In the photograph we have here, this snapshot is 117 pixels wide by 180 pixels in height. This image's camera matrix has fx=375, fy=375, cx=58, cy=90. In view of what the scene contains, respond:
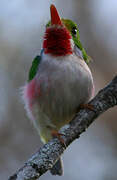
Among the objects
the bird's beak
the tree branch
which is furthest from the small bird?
the tree branch

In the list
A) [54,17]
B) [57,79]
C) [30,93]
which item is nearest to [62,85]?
[57,79]

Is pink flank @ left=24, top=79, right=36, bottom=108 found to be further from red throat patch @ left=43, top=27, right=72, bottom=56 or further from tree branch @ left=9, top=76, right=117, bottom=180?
tree branch @ left=9, top=76, right=117, bottom=180

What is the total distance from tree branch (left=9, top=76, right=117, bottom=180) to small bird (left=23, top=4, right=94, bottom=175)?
0.39m

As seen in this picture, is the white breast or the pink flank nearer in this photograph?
the white breast

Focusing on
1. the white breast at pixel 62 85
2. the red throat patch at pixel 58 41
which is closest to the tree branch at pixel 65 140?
the white breast at pixel 62 85

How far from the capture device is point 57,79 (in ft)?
10.1

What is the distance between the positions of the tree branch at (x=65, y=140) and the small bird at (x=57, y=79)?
0.39m

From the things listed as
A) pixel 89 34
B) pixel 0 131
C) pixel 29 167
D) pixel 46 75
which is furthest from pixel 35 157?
pixel 89 34

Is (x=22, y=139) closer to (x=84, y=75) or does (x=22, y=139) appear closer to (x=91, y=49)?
(x=91, y=49)

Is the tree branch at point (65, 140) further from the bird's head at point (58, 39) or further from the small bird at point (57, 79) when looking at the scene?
the bird's head at point (58, 39)

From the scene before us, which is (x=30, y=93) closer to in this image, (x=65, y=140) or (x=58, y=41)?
(x=58, y=41)

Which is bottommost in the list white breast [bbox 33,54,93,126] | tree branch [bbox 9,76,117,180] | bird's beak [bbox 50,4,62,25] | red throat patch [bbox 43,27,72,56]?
tree branch [bbox 9,76,117,180]

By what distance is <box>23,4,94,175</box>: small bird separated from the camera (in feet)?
10.1

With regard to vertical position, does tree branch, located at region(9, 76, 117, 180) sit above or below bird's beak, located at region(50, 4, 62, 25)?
below
